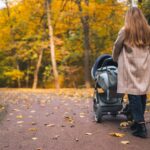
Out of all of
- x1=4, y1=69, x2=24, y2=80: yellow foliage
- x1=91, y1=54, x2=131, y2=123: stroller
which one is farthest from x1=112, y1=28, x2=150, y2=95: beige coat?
x1=4, y1=69, x2=24, y2=80: yellow foliage

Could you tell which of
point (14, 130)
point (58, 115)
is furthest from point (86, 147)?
point (58, 115)

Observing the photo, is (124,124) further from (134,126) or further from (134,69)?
(134,69)

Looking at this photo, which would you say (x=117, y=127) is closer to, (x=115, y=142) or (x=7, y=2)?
(x=115, y=142)

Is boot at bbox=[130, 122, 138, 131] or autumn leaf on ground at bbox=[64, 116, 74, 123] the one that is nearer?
boot at bbox=[130, 122, 138, 131]

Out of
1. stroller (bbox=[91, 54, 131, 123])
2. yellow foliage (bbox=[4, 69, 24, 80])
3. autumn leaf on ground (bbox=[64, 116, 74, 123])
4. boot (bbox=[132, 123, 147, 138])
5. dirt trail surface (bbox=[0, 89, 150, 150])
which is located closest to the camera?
dirt trail surface (bbox=[0, 89, 150, 150])

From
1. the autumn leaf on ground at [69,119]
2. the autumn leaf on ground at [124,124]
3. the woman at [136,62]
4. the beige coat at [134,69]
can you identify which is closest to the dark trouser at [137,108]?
the woman at [136,62]

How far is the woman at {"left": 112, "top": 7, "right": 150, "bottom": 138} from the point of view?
5.95 metres

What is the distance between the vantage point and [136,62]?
5.96 metres

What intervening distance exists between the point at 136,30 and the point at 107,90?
4.14 ft

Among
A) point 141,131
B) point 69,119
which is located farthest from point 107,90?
point 69,119

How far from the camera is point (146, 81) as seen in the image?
19.7 feet

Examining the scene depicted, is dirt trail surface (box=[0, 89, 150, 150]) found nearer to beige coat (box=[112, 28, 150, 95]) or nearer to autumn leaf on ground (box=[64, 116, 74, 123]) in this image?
autumn leaf on ground (box=[64, 116, 74, 123])

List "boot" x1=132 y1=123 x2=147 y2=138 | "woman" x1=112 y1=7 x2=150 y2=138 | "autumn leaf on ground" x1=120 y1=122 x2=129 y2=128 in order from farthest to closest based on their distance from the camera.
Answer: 1. "autumn leaf on ground" x1=120 y1=122 x2=129 y2=128
2. "woman" x1=112 y1=7 x2=150 y2=138
3. "boot" x1=132 y1=123 x2=147 y2=138

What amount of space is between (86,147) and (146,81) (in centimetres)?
151
